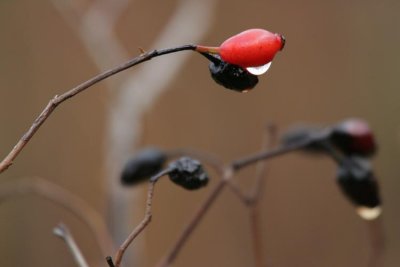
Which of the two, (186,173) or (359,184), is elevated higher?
(186,173)

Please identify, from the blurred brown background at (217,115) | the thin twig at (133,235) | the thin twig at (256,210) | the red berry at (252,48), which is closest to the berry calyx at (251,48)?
the red berry at (252,48)

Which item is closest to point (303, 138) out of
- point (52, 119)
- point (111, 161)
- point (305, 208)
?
point (111, 161)

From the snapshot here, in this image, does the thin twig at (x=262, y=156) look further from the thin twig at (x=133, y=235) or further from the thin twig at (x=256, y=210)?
the thin twig at (x=133, y=235)

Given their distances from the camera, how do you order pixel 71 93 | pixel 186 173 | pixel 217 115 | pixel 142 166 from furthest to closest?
pixel 217 115, pixel 142 166, pixel 186 173, pixel 71 93

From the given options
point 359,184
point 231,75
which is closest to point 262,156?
point 359,184

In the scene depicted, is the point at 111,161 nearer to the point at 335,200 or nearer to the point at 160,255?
the point at 160,255

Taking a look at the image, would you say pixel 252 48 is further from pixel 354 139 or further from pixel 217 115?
pixel 217 115
